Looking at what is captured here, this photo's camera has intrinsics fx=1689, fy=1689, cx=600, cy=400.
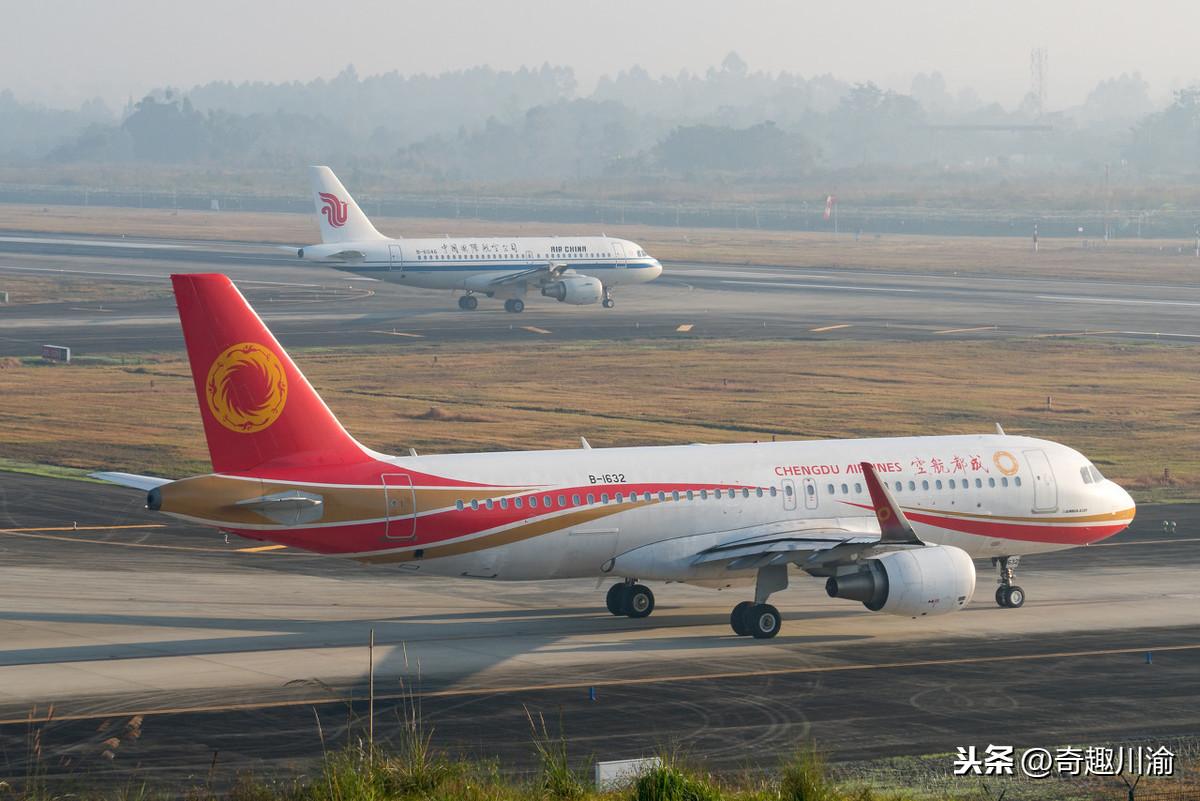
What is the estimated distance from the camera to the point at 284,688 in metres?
34.2

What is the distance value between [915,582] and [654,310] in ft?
283

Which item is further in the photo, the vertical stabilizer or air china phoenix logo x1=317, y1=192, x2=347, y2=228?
air china phoenix logo x1=317, y1=192, x2=347, y2=228

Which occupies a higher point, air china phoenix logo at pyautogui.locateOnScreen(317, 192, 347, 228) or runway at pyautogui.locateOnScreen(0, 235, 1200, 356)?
air china phoenix logo at pyautogui.locateOnScreen(317, 192, 347, 228)

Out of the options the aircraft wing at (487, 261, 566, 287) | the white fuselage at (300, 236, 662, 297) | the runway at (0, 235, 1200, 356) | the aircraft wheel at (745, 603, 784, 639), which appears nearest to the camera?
the aircraft wheel at (745, 603, 784, 639)

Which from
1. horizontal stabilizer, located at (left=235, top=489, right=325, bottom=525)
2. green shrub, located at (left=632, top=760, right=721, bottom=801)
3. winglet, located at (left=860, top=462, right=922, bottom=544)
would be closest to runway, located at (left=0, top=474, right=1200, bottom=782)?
winglet, located at (left=860, top=462, right=922, bottom=544)

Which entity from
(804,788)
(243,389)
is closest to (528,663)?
(243,389)

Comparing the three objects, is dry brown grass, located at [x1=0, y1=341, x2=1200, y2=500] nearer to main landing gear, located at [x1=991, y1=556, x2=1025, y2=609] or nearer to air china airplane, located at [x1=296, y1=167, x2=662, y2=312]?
air china airplane, located at [x1=296, y1=167, x2=662, y2=312]

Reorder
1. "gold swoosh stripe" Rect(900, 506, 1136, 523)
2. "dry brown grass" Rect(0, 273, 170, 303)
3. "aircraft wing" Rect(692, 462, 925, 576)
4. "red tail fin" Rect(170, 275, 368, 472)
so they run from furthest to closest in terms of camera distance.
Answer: "dry brown grass" Rect(0, 273, 170, 303) → "gold swoosh stripe" Rect(900, 506, 1136, 523) → "aircraft wing" Rect(692, 462, 925, 576) → "red tail fin" Rect(170, 275, 368, 472)

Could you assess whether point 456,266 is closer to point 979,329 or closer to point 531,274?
point 531,274

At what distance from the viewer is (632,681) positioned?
35.4m

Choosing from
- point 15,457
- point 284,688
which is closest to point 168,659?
point 284,688

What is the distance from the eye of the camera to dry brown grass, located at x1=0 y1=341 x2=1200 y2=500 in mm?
69562

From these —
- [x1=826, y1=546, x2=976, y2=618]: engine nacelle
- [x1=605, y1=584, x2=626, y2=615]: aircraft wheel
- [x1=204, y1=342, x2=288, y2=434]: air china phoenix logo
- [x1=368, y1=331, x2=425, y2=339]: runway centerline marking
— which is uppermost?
[x1=204, y1=342, x2=288, y2=434]: air china phoenix logo

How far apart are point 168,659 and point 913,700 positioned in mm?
16056
